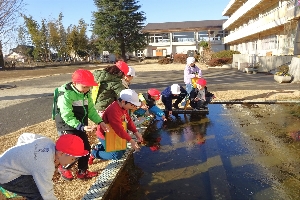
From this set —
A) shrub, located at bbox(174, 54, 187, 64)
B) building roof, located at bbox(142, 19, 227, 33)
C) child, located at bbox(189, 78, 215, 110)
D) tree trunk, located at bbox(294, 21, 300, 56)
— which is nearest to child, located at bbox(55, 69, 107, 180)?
child, located at bbox(189, 78, 215, 110)

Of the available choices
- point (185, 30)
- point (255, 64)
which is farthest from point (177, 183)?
point (185, 30)

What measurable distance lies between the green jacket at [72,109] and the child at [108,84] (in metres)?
1.01

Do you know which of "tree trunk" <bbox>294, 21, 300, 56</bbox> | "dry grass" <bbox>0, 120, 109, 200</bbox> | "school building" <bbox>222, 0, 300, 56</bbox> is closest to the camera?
"dry grass" <bbox>0, 120, 109, 200</bbox>

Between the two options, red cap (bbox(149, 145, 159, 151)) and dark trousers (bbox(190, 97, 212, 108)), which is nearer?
red cap (bbox(149, 145, 159, 151))

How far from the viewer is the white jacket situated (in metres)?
2.15

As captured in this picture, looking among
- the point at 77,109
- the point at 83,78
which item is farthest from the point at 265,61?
the point at 83,78

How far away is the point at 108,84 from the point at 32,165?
8.41 feet

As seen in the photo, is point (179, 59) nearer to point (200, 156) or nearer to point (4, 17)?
point (4, 17)

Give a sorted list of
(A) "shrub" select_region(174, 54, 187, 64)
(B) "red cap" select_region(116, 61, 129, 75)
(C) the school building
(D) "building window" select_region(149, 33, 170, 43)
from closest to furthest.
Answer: (B) "red cap" select_region(116, 61, 129, 75)
(C) the school building
(A) "shrub" select_region(174, 54, 187, 64)
(D) "building window" select_region(149, 33, 170, 43)

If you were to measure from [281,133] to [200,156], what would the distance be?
1.95m

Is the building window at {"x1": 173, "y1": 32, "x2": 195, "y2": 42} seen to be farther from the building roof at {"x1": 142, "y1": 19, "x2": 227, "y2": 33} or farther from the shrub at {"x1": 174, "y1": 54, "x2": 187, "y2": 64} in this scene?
the shrub at {"x1": 174, "y1": 54, "x2": 187, "y2": 64}

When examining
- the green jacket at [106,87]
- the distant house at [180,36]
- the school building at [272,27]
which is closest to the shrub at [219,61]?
the school building at [272,27]

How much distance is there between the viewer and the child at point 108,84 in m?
4.56

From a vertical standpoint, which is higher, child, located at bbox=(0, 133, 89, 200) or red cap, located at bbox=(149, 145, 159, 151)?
child, located at bbox=(0, 133, 89, 200)
